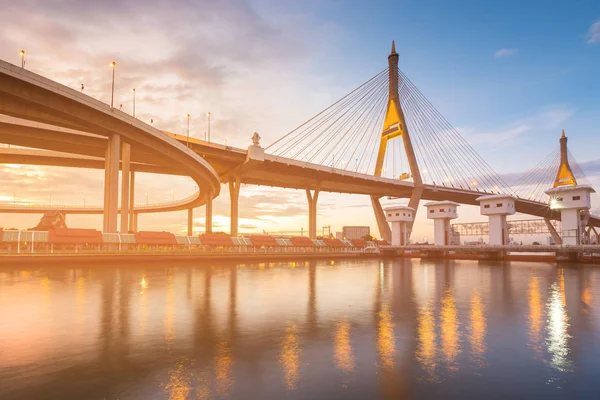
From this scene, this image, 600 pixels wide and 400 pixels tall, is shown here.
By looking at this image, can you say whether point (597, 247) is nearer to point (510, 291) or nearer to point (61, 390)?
point (510, 291)

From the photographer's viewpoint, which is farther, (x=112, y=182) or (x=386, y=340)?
(x=112, y=182)

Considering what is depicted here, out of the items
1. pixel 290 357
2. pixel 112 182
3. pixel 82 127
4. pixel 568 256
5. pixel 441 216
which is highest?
pixel 82 127

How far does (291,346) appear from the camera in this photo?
926 centimetres

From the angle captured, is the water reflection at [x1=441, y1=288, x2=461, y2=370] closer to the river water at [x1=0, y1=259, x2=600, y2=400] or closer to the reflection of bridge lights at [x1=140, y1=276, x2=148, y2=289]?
the river water at [x1=0, y1=259, x2=600, y2=400]

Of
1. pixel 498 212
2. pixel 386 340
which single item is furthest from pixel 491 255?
pixel 386 340

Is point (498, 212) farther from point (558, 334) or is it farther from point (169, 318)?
point (169, 318)

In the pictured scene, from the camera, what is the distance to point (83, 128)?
1682 inches

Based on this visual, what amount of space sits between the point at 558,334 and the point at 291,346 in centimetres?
767

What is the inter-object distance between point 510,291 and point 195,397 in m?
19.2

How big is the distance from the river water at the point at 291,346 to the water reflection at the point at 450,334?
0.10 feet

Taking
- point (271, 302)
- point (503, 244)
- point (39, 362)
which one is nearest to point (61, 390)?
point (39, 362)

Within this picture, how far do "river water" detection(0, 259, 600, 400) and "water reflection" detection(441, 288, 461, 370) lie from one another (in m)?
0.03

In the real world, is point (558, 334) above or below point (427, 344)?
below

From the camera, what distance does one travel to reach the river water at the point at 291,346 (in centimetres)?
668
